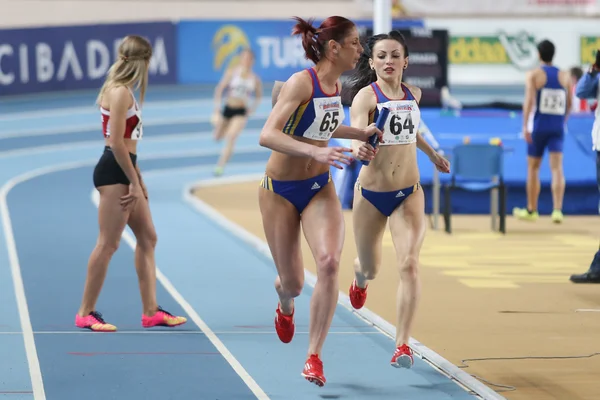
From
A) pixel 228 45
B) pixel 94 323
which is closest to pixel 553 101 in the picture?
pixel 94 323

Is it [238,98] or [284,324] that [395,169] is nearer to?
[284,324]

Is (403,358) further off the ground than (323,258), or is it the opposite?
(323,258)

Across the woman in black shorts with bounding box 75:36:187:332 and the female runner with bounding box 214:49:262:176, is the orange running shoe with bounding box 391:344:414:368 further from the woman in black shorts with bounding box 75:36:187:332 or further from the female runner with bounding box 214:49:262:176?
the female runner with bounding box 214:49:262:176

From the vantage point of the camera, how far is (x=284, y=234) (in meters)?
6.85

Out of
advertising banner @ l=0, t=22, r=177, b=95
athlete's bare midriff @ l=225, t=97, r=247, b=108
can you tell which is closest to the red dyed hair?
athlete's bare midriff @ l=225, t=97, r=247, b=108

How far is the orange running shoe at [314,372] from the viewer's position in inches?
254

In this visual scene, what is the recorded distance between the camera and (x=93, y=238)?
44.1 ft

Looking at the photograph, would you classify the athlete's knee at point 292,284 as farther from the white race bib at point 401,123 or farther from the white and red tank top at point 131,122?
the white and red tank top at point 131,122

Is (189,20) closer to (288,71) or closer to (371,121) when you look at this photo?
(288,71)

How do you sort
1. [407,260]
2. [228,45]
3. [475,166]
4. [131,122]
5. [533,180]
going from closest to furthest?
1. [407,260]
2. [131,122]
3. [475,166]
4. [533,180]
5. [228,45]

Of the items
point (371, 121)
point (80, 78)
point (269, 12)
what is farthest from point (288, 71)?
point (371, 121)

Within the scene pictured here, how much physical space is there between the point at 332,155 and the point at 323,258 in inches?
27.3

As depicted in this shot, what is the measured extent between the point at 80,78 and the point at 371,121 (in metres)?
19.3

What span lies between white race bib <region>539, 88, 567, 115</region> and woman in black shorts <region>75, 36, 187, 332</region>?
7562mm
